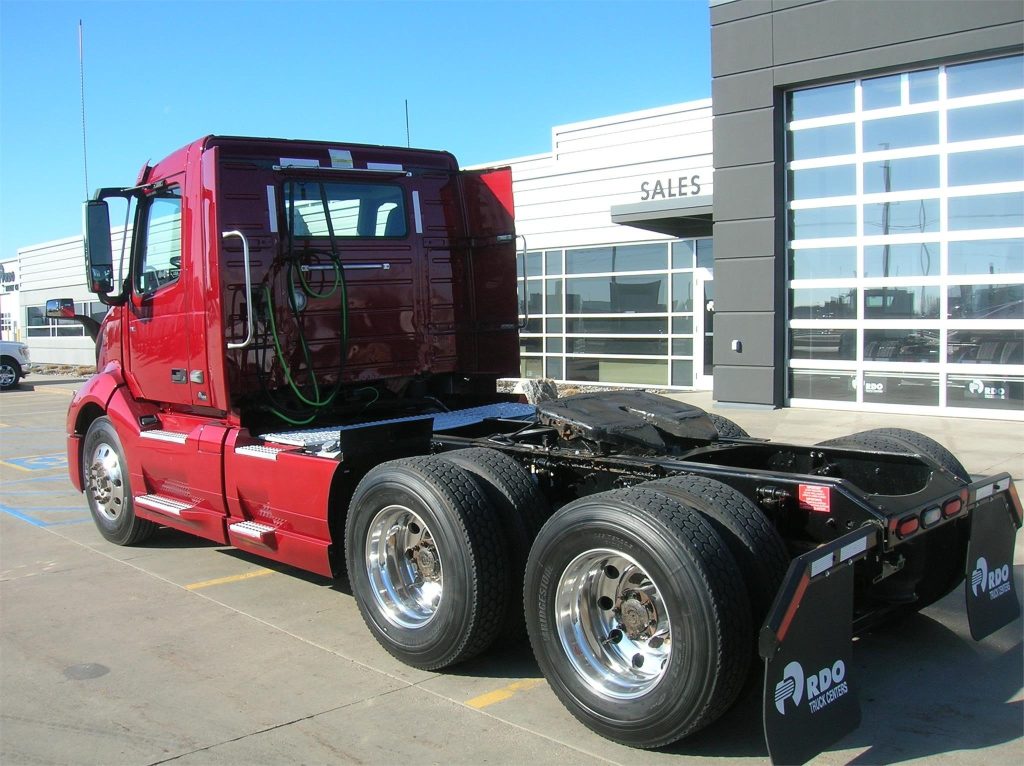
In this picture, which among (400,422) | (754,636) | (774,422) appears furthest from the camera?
(774,422)

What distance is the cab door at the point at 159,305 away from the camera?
6.21 meters

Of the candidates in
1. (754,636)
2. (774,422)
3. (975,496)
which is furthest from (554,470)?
(774,422)

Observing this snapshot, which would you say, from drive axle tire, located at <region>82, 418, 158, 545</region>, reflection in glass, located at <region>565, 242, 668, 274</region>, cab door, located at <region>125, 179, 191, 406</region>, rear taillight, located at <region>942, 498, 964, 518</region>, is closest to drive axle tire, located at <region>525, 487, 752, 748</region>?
rear taillight, located at <region>942, 498, 964, 518</region>

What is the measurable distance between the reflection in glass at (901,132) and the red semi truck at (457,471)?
7.81 metres

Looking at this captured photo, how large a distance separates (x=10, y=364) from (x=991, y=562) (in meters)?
26.3

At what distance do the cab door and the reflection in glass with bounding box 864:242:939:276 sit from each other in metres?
9.84

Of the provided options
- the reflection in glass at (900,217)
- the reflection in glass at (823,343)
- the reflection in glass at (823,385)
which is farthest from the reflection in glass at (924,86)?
the reflection in glass at (823,385)

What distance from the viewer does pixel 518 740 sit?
12.3 feet

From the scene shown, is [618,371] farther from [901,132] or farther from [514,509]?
[514,509]

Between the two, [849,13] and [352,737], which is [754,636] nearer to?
[352,737]

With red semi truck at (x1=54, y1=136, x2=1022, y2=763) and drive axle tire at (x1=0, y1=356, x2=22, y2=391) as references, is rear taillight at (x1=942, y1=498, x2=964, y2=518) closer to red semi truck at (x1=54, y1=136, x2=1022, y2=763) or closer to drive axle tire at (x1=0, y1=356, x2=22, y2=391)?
red semi truck at (x1=54, y1=136, x2=1022, y2=763)

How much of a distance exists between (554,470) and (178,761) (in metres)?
2.17

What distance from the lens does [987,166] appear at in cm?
1177

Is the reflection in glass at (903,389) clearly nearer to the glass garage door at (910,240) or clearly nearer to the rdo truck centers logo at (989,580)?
the glass garage door at (910,240)
